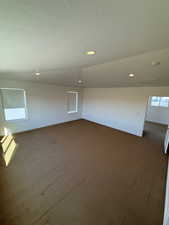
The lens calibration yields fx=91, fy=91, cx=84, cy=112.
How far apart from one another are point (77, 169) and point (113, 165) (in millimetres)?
994

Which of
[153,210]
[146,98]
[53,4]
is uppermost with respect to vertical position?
[53,4]

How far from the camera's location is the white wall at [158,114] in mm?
5981

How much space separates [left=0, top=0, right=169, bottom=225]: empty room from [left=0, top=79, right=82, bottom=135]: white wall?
50 mm

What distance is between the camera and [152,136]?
4.46m

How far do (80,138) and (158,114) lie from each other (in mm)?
5901

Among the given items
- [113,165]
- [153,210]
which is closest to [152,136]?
[113,165]

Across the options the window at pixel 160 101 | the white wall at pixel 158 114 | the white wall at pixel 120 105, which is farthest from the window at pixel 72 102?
the window at pixel 160 101

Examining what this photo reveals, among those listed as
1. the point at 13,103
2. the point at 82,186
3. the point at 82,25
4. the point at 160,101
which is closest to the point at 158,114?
the point at 160,101

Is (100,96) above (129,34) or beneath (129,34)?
beneath

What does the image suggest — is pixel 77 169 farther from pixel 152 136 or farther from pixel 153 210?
pixel 152 136

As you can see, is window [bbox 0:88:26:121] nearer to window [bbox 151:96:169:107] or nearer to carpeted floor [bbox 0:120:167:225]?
carpeted floor [bbox 0:120:167:225]

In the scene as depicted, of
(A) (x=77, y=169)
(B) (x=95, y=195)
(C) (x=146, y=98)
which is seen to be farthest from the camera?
(C) (x=146, y=98)

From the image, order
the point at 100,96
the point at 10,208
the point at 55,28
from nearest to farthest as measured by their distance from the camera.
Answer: the point at 55,28
the point at 10,208
the point at 100,96

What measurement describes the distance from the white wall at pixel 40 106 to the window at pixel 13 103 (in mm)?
198
